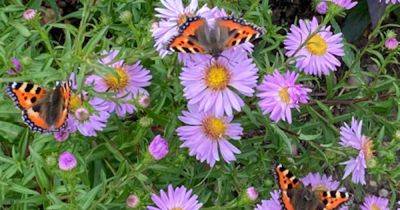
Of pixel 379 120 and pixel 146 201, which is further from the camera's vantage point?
pixel 379 120

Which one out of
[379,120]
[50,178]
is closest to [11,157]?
[50,178]

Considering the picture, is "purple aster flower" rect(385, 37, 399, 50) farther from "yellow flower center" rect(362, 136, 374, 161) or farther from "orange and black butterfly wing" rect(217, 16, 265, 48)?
"orange and black butterfly wing" rect(217, 16, 265, 48)

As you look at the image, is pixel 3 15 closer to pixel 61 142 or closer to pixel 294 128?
pixel 61 142

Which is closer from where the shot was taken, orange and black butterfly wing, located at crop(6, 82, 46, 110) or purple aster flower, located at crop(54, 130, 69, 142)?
orange and black butterfly wing, located at crop(6, 82, 46, 110)

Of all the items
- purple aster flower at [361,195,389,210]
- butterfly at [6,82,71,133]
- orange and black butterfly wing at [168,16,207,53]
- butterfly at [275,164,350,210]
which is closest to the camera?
orange and black butterfly wing at [168,16,207,53]

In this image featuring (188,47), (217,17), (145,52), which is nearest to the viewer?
(188,47)

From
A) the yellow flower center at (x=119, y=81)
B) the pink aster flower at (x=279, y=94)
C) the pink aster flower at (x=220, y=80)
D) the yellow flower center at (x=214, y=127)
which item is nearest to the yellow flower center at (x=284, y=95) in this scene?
the pink aster flower at (x=279, y=94)

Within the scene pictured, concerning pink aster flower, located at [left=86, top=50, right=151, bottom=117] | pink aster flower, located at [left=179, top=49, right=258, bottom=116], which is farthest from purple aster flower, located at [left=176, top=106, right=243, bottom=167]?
pink aster flower, located at [left=86, top=50, right=151, bottom=117]
